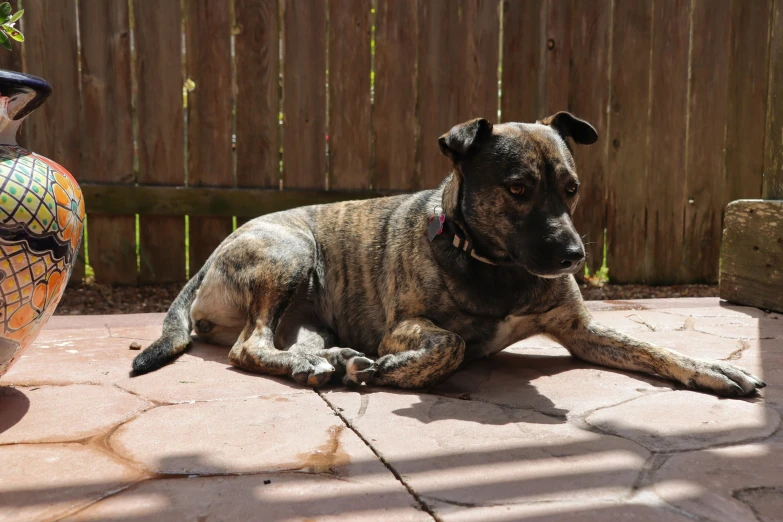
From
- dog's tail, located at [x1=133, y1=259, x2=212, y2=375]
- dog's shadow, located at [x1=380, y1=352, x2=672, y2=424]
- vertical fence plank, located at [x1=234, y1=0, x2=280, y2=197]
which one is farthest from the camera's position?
vertical fence plank, located at [x1=234, y1=0, x2=280, y2=197]

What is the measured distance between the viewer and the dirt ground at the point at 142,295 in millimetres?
5062

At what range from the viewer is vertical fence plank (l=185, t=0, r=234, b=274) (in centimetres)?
512

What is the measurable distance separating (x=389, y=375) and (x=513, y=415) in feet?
1.97

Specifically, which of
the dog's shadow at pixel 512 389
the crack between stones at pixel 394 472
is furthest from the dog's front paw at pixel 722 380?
the crack between stones at pixel 394 472

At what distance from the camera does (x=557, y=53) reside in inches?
217

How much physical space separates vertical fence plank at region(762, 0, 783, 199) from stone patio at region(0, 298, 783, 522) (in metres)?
1.68

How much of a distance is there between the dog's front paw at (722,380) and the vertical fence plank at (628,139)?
116 inches

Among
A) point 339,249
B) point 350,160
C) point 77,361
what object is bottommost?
point 77,361

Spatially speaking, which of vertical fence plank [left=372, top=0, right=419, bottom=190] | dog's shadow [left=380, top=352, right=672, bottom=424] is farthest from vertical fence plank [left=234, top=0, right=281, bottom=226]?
dog's shadow [left=380, top=352, right=672, bottom=424]

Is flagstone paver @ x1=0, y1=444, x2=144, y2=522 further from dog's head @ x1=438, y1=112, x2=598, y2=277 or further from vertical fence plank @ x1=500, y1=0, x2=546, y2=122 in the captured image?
vertical fence plank @ x1=500, y1=0, x2=546, y2=122

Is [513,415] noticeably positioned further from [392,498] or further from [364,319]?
[364,319]

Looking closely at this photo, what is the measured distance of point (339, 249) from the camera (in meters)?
3.78

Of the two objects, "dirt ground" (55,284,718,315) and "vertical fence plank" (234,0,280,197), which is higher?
"vertical fence plank" (234,0,280,197)

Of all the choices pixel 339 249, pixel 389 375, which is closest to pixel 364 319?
pixel 339 249
